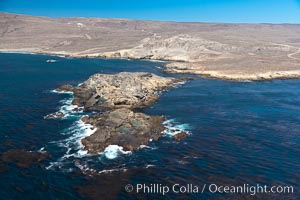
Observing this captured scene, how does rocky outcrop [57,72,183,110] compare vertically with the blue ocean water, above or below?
above

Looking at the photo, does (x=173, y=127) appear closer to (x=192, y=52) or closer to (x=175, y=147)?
(x=175, y=147)

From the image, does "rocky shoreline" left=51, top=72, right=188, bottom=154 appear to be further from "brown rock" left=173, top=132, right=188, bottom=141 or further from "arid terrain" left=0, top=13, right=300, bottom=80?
"arid terrain" left=0, top=13, right=300, bottom=80

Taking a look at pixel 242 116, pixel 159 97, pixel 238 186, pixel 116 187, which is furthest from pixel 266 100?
pixel 116 187

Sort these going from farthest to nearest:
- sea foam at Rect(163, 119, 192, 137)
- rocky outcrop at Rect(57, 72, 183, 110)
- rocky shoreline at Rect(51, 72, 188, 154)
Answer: rocky outcrop at Rect(57, 72, 183, 110) → sea foam at Rect(163, 119, 192, 137) → rocky shoreline at Rect(51, 72, 188, 154)

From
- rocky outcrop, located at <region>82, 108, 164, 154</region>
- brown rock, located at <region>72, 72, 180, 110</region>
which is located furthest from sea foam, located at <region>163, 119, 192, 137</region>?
brown rock, located at <region>72, 72, 180, 110</region>

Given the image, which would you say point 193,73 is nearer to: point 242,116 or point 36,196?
A: point 242,116

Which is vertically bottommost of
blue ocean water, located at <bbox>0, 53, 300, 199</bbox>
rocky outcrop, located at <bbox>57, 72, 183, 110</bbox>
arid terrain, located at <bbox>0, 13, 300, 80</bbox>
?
blue ocean water, located at <bbox>0, 53, 300, 199</bbox>
